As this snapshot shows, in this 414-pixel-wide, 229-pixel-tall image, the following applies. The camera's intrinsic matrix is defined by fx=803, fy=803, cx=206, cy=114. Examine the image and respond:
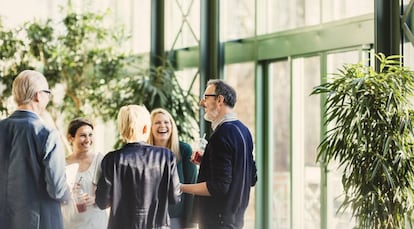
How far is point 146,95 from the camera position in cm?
947

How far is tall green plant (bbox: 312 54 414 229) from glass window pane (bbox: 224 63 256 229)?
128 inches

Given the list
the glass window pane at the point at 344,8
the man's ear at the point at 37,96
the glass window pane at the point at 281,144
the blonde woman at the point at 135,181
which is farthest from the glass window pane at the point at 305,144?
the man's ear at the point at 37,96

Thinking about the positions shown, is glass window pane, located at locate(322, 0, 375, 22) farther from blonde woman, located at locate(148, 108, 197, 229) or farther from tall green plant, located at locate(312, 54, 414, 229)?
blonde woman, located at locate(148, 108, 197, 229)

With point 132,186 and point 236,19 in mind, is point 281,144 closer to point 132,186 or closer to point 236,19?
point 236,19

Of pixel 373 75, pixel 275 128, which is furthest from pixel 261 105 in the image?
pixel 373 75

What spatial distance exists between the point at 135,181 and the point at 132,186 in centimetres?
4

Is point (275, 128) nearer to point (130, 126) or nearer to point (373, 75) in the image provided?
point (373, 75)

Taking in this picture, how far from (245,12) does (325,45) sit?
1458mm

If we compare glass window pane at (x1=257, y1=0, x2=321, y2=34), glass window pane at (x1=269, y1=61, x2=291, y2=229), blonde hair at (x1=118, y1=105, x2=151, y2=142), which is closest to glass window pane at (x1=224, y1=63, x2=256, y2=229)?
glass window pane at (x1=269, y1=61, x2=291, y2=229)

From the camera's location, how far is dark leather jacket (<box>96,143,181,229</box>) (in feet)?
16.6

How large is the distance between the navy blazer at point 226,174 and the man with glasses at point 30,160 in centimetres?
96

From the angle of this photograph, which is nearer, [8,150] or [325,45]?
[8,150]

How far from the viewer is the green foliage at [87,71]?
31.3ft

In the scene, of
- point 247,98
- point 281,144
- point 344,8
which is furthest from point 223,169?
point 247,98
